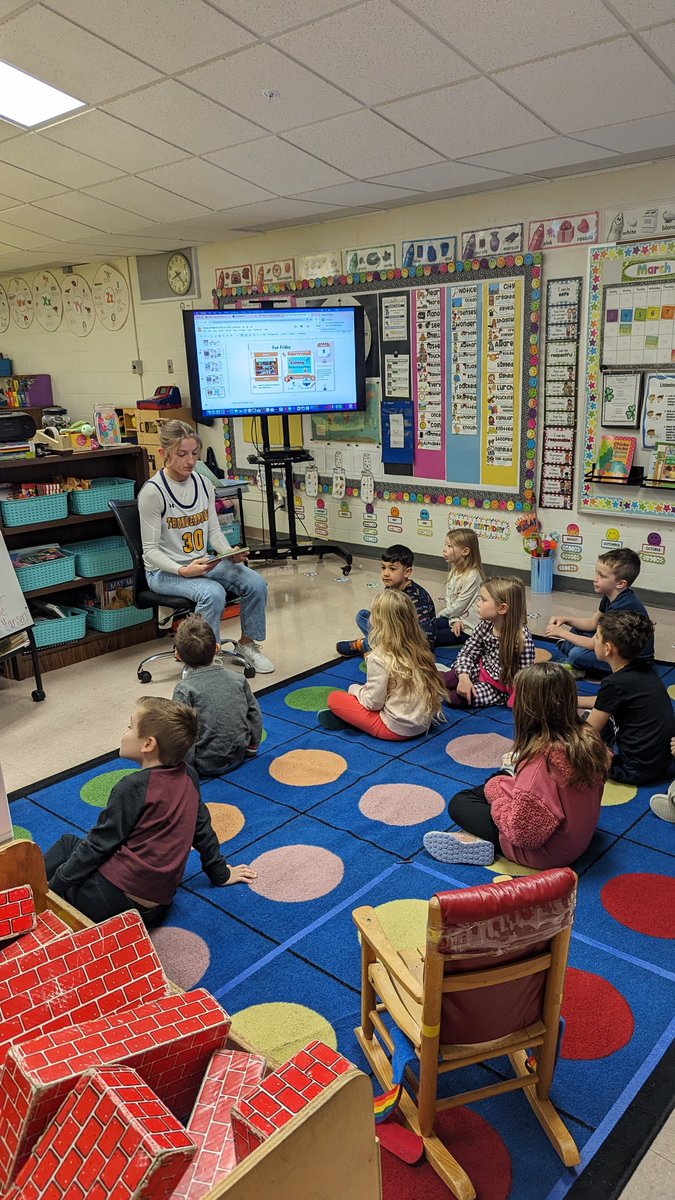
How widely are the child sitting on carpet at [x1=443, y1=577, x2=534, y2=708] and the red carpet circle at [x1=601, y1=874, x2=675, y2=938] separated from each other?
1214mm

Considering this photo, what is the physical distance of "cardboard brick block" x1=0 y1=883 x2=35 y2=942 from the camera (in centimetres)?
127

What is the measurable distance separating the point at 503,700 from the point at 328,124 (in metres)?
2.76

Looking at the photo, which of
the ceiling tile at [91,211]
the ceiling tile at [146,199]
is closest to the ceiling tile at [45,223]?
the ceiling tile at [91,211]

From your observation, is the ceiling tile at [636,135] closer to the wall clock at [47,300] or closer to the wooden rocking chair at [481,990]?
the wooden rocking chair at [481,990]

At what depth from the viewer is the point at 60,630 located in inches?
172

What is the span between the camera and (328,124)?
3826 millimetres

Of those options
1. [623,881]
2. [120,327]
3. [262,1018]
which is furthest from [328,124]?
[120,327]

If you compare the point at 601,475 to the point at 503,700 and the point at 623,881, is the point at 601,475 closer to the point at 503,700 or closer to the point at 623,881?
the point at 503,700

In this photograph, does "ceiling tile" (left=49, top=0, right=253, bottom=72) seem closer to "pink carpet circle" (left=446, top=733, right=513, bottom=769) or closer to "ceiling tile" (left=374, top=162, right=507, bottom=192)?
"ceiling tile" (left=374, top=162, right=507, bottom=192)

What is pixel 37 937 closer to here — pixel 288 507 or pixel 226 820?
pixel 226 820

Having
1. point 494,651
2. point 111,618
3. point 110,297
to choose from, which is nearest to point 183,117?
point 111,618

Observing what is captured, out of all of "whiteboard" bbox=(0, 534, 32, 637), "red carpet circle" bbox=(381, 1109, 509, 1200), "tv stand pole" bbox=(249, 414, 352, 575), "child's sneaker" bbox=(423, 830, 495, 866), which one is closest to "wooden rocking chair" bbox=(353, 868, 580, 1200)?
"red carpet circle" bbox=(381, 1109, 509, 1200)

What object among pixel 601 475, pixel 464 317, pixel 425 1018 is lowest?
pixel 425 1018

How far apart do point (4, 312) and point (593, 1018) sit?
9.44m
